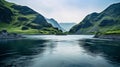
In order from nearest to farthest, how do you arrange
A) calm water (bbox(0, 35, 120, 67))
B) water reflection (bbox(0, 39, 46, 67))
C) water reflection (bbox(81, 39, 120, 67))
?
calm water (bbox(0, 35, 120, 67)) < water reflection (bbox(0, 39, 46, 67)) < water reflection (bbox(81, 39, 120, 67))

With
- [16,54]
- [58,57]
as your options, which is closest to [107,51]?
[58,57]

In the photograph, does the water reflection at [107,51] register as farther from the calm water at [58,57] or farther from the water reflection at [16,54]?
the water reflection at [16,54]

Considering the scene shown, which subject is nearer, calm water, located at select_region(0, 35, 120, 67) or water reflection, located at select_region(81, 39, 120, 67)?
calm water, located at select_region(0, 35, 120, 67)

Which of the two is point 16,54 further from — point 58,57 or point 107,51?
point 107,51

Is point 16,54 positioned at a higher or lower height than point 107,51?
higher

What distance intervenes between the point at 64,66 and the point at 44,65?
6336mm

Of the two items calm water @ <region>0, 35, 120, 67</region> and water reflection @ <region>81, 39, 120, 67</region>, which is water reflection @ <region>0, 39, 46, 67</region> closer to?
calm water @ <region>0, 35, 120, 67</region>

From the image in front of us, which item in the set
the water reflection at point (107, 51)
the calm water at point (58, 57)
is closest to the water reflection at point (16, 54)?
the calm water at point (58, 57)

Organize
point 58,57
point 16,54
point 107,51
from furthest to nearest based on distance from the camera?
point 107,51 → point 16,54 → point 58,57

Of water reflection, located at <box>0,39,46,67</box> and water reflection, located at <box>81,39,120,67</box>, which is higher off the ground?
water reflection, located at <box>0,39,46,67</box>

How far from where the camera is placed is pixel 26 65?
163ft

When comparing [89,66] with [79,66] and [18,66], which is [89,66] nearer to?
[79,66]

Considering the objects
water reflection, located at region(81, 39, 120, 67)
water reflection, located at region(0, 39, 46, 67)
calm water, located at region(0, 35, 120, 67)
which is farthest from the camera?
water reflection, located at region(81, 39, 120, 67)

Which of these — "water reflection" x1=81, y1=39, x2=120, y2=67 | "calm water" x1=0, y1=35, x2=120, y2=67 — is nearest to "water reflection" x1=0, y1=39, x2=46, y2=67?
"calm water" x1=0, y1=35, x2=120, y2=67
